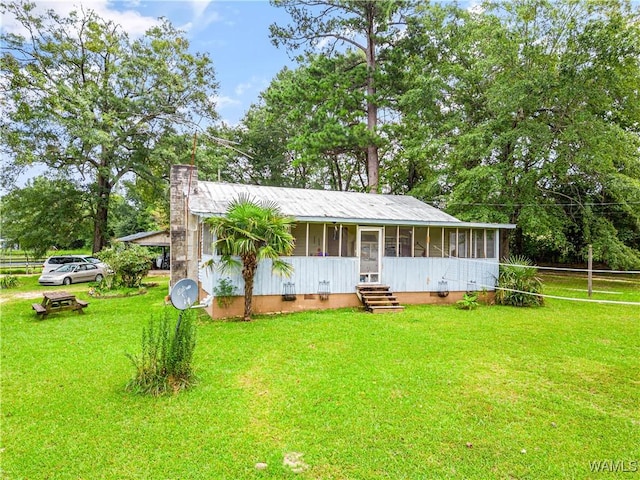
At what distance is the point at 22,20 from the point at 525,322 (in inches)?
1024

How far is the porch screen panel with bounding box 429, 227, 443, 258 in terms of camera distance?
1258cm

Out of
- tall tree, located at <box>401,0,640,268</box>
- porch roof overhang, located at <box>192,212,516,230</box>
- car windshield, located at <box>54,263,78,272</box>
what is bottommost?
car windshield, located at <box>54,263,78,272</box>

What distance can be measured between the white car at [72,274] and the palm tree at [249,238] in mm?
11442

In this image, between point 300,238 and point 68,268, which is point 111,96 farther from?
point 300,238

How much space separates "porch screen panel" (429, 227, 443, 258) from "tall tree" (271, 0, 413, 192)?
30.0 feet

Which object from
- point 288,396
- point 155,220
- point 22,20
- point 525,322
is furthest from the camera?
point 155,220

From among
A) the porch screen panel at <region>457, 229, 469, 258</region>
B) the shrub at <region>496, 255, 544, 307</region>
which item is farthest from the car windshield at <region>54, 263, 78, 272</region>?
the shrub at <region>496, 255, 544, 307</region>

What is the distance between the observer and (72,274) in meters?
17.8

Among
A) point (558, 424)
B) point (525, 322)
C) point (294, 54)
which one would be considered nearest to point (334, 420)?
point (558, 424)

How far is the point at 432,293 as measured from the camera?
40.6 feet

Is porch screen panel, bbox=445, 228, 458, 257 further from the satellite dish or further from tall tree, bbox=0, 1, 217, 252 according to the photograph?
tall tree, bbox=0, 1, 217, 252

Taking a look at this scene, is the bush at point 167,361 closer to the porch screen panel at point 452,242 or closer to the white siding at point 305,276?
the white siding at point 305,276

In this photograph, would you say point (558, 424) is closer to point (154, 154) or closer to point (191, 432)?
point (191, 432)

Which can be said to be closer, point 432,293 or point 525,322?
point 525,322
